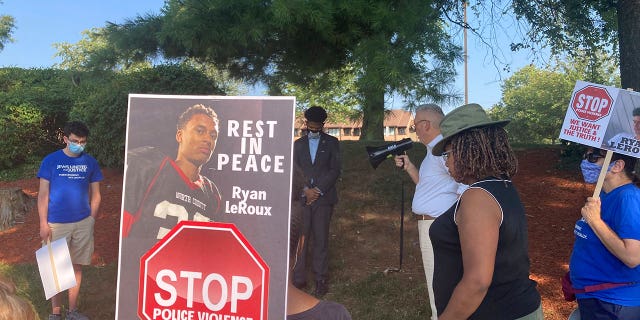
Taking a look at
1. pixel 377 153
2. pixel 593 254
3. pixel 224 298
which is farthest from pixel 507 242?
pixel 377 153

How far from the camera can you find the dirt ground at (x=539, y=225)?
5.79 m

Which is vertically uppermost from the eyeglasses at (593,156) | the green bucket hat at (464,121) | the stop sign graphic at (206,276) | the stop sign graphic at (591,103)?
the stop sign graphic at (591,103)

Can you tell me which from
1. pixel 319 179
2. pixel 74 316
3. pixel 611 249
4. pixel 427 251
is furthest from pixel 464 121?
pixel 74 316

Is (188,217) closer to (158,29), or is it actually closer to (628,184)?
(628,184)

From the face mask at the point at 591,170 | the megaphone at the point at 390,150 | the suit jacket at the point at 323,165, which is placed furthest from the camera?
the suit jacket at the point at 323,165

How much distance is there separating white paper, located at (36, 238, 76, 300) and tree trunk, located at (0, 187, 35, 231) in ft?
19.5

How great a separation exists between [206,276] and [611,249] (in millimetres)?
1949

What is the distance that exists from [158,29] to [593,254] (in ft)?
16.6

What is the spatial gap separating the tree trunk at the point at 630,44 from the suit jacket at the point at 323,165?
3.31 meters

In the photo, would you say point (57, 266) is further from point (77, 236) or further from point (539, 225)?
point (539, 225)

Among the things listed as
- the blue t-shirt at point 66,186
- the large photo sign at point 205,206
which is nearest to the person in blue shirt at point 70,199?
the blue t-shirt at point 66,186

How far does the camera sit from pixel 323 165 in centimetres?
566

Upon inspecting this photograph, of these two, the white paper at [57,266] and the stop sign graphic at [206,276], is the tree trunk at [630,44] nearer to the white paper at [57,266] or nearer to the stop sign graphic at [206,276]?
the stop sign graphic at [206,276]

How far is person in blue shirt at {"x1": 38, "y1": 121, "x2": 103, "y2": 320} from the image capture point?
191 inches
